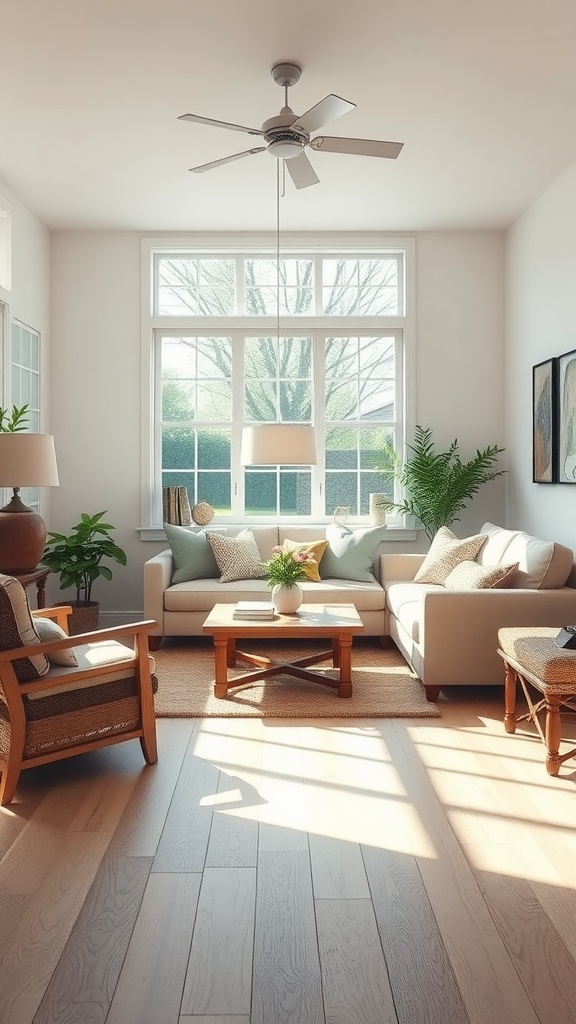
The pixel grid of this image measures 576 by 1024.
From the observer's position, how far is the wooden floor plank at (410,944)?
72.0 inches

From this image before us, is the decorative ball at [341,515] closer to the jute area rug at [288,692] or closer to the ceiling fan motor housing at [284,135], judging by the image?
the jute area rug at [288,692]

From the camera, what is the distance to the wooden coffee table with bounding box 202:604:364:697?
4.41 meters

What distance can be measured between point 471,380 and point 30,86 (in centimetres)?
383

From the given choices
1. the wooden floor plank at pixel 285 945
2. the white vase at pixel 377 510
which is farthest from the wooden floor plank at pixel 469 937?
the white vase at pixel 377 510

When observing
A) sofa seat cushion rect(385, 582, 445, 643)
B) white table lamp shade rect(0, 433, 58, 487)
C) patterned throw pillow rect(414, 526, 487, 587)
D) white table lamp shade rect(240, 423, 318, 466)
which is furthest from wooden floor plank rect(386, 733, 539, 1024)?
white table lamp shade rect(0, 433, 58, 487)

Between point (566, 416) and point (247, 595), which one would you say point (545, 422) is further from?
point (247, 595)

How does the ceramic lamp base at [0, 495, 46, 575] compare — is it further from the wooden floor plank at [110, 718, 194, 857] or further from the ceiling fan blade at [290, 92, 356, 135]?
the ceiling fan blade at [290, 92, 356, 135]

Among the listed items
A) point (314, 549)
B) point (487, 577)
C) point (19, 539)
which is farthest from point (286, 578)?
point (19, 539)

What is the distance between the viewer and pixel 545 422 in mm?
5426

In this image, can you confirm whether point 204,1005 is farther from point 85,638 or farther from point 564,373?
point 564,373

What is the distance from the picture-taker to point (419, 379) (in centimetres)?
651

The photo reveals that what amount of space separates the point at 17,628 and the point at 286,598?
189 centimetres

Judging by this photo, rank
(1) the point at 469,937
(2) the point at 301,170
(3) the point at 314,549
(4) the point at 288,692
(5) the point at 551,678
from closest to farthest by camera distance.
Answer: (1) the point at 469,937
(5) the point at 551,678
(2) the point at 301,170
(4) the point at 288,692
(3) the point at 314,549

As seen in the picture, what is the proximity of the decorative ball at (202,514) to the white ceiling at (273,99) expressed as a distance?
7.12 feet
